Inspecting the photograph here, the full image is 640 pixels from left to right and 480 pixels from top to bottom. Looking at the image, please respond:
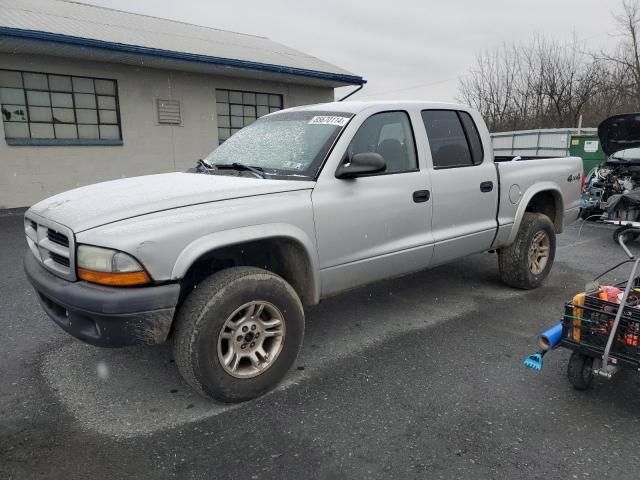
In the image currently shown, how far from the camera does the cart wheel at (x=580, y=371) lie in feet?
9.53

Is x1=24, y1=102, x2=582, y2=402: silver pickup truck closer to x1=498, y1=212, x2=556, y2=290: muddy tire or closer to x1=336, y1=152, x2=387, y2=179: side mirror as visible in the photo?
x1=336, y1=152, x2=387, y2=179: side mirror

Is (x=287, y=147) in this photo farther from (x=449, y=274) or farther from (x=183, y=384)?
(x=449, y=274)

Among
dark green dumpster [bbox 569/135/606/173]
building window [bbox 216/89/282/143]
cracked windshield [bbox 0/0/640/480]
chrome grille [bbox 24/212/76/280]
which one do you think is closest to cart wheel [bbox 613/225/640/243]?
cracked windshield [bbox 0/0/640/480]

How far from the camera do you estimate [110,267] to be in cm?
245

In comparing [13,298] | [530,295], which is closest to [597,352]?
[530,295]

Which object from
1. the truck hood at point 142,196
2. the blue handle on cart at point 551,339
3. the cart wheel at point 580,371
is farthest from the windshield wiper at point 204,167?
the cart wheel at point 580,371

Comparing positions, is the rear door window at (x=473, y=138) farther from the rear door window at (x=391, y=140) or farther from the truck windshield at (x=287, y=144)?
the truck windshield at (x=287, y=144)

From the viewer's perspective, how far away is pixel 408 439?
8.25ft

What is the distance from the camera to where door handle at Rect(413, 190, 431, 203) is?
3.72 metres

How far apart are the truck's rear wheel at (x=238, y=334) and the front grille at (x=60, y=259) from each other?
2.29ft

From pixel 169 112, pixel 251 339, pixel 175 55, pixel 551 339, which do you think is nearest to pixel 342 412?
pixel 251 339

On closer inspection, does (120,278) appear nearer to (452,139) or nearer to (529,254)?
(452,139)

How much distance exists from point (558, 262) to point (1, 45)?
35.4 ft

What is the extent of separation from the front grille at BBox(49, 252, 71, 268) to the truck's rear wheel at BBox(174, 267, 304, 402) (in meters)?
0.70
